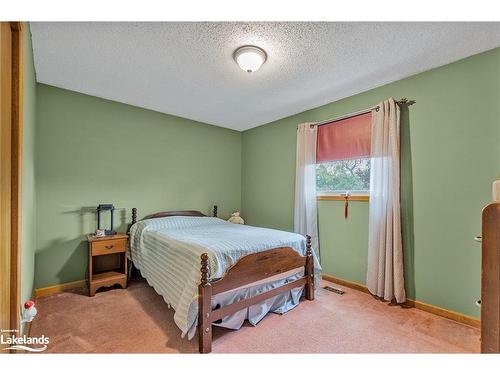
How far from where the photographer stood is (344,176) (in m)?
3.11

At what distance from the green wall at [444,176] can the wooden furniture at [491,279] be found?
1190 mm

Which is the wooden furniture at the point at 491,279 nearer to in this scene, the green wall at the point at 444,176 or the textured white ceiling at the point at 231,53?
the green wall at the point at 444,176

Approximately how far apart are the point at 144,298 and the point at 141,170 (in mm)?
1655

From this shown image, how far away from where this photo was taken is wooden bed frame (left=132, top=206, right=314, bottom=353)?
5.66 ft

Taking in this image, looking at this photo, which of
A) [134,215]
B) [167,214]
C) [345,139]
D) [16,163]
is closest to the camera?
[16,163]

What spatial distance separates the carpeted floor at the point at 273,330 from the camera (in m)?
1.74

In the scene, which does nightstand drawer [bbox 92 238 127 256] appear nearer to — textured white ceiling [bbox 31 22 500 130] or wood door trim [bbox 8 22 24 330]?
wood door trim [bbox 8 22 24 330]

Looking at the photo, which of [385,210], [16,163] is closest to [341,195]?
[385,210]

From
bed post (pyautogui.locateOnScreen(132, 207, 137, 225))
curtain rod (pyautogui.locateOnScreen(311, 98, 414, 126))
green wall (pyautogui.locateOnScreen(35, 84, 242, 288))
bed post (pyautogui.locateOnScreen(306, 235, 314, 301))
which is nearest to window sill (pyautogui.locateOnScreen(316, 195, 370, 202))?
bed post (pyautogui.locateOnScreen(306, 235, 314, 301))

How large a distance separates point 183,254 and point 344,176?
2165mm

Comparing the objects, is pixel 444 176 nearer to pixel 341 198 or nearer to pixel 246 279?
pixel 341 198

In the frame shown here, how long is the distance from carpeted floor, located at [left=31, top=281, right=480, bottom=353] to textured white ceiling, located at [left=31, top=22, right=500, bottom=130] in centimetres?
229
